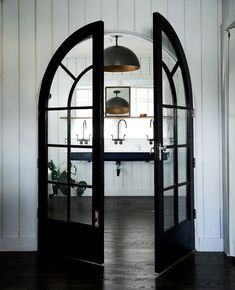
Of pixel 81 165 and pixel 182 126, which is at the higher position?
pixel 182 126

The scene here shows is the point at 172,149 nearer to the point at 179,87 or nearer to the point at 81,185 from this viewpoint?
the point at 179,87

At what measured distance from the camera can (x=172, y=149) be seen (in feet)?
11.8

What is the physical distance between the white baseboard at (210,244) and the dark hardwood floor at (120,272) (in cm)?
11

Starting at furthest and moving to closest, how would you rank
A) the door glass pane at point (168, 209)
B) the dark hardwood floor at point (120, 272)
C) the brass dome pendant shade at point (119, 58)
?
the brass dome pendant shade at point (119, 58) → the door glass pane at point (168, 209) → the dark hardwood floor at point (120, 272)

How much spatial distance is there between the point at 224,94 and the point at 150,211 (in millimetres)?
2793

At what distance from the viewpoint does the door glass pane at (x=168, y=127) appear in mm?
3429

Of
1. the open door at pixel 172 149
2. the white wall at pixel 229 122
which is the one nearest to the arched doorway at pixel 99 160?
the open door at pixel 172 149

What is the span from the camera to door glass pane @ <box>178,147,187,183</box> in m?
3.71

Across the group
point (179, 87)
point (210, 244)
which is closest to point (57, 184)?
point (179, 87)

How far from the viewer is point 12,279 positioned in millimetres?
3125

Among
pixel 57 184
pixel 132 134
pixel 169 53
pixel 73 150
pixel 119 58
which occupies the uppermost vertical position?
pixel 119 58

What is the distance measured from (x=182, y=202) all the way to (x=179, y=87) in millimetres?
1120

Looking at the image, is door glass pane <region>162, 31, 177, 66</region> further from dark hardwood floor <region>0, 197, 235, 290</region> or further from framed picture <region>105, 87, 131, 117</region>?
framed picture <region>105, 87, 131, 117</region>

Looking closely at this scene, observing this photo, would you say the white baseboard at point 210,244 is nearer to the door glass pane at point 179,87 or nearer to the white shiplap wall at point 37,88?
the white shiplap wall at point 37,88
